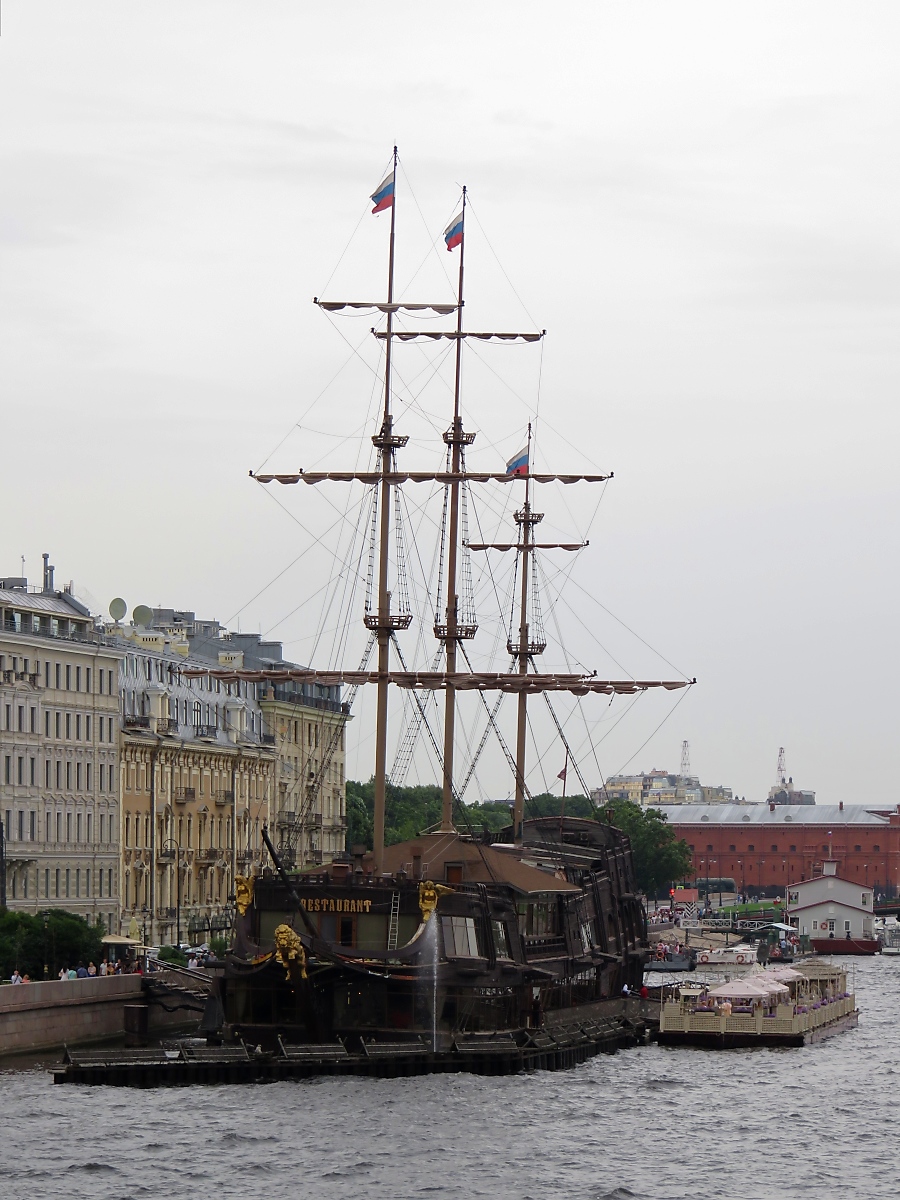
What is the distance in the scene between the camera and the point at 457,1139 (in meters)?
49.1

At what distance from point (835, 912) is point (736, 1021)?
100 meters

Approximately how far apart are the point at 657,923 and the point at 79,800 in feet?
280

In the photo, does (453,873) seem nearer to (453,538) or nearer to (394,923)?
(394,923)

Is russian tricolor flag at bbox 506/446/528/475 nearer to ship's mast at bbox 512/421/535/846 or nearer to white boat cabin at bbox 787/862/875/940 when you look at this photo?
ship's mast at bbox 512/421/535/846

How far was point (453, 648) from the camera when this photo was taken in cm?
8200

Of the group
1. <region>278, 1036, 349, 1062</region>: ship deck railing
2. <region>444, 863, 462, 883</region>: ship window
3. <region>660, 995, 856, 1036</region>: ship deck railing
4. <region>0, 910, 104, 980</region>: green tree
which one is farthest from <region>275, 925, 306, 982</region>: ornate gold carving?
<region>660, 995, 856, 1036</region>: ship deck railing

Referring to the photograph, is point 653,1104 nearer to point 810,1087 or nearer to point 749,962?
point 810,1087

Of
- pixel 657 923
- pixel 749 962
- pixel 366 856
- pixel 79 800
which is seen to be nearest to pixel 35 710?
pixel 79 800

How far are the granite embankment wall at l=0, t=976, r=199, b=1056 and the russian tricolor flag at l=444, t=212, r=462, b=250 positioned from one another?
24.2m

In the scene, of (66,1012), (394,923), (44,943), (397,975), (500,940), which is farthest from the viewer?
(44,943)

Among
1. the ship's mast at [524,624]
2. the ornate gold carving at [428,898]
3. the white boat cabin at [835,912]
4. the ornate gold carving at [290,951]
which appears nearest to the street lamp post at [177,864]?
the ship's mast at [524,624]

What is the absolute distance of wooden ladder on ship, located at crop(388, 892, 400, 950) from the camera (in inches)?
2307

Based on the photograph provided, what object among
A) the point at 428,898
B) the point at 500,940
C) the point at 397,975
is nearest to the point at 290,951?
the point at 397,975

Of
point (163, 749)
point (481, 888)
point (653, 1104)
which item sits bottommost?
point (653, 1104)
